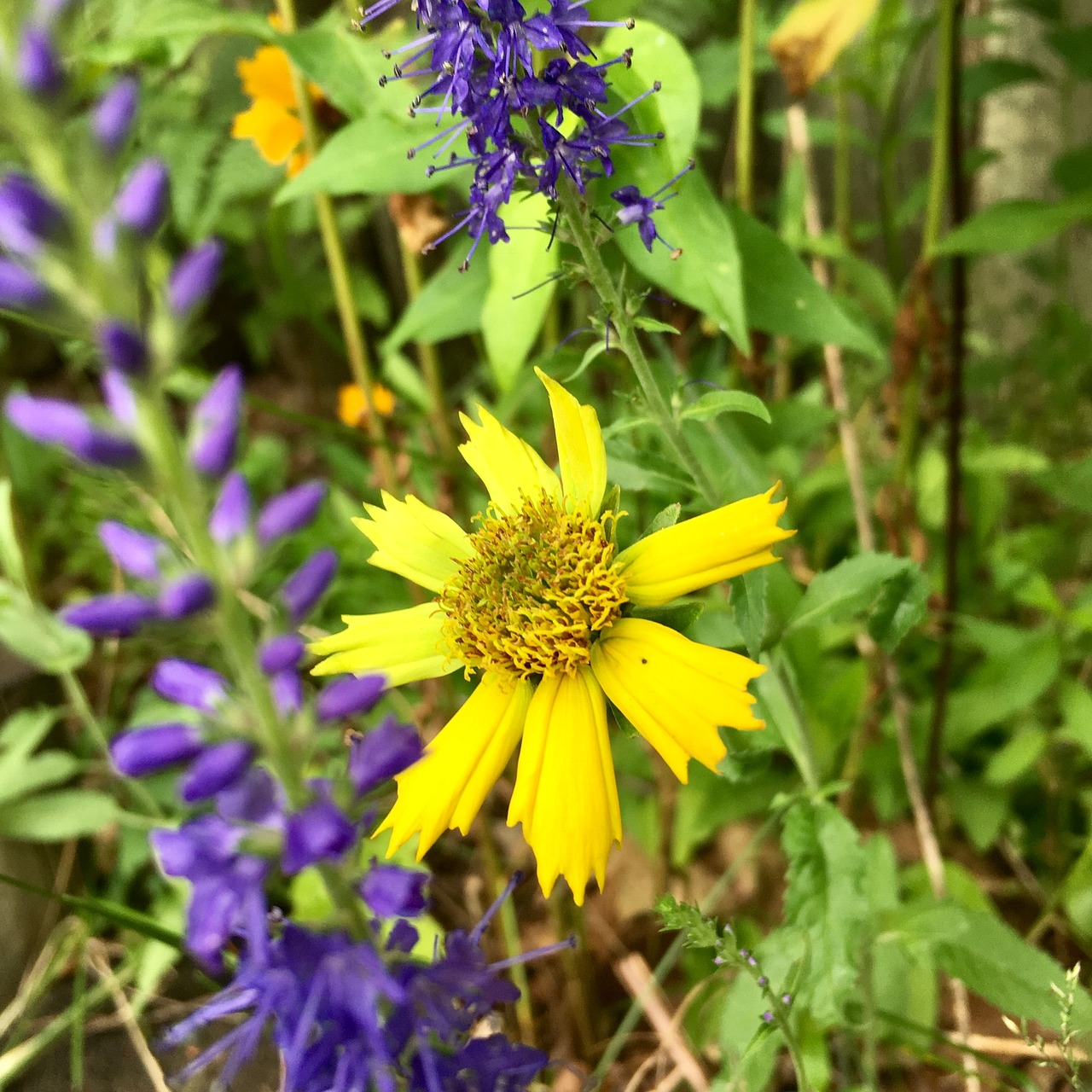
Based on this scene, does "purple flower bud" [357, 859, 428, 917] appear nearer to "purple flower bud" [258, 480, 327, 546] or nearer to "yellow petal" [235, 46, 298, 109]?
"purple flower bud" [258, 480, 327, 546]

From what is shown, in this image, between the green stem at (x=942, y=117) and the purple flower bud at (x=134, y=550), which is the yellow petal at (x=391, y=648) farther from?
the green stem at (x=942, y=117)

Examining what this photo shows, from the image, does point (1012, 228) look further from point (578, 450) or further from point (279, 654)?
point (279, 654)

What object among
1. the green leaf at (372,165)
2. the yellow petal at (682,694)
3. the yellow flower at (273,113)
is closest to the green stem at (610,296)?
the yellow petal at (682,694)

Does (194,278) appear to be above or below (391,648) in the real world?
above

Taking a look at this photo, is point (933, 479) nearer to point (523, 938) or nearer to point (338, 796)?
point (523, 938)

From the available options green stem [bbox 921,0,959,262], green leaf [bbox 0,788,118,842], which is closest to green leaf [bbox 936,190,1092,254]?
green stem [bbox 921,0,959,262]

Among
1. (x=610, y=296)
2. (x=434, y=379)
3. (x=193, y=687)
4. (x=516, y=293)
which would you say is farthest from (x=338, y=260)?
(x=193, y=687)
